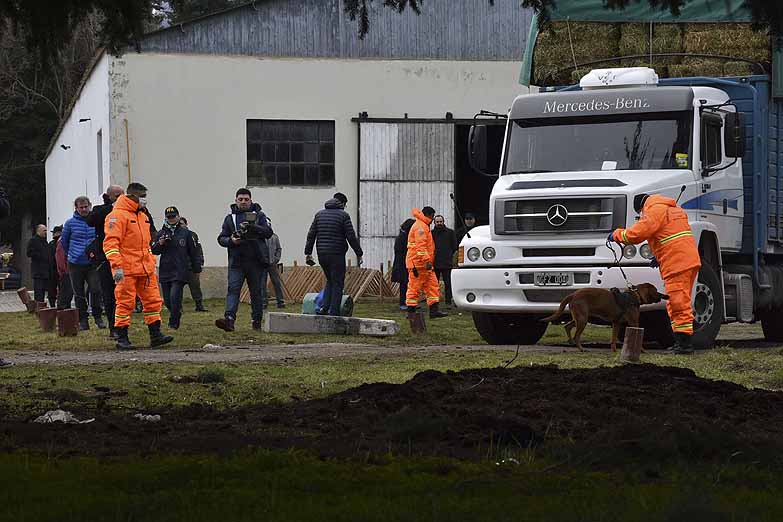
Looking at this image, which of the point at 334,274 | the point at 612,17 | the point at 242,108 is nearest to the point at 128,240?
the point at 334,274

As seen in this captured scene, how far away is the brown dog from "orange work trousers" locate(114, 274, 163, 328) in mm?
4310

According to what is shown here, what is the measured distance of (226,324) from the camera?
17.9 meters

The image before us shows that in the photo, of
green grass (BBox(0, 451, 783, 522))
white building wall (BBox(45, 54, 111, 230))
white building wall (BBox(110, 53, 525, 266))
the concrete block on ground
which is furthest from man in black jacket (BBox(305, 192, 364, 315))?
white building wall (BBox(45, 54, 111, 230))

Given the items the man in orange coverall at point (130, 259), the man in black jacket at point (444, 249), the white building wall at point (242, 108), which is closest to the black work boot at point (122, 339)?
the man in orange coverall at point (130, 259)

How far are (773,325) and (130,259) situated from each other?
25.9 feet

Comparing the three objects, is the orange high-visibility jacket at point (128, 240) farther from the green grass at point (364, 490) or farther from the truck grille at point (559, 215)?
the green grass at point (364, 490)

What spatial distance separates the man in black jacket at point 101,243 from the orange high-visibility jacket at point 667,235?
5814 millimetres

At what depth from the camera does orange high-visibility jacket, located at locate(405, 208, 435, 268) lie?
830 inches

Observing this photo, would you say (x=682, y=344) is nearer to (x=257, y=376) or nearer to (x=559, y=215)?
(x=559, y=215)

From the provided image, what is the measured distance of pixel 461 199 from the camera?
1490 inches

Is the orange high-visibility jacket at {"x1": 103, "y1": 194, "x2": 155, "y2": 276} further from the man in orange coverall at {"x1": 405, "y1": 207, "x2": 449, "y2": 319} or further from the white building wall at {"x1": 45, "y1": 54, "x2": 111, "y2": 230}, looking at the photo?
the white building wall at {"x1": 45, "y1": 54, "x2": 111, "y2": 230}

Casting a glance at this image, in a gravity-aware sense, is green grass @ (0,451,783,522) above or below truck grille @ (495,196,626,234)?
below

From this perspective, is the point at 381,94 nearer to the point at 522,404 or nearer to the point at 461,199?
the point at 461,199

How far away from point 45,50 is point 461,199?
28.8 meters
